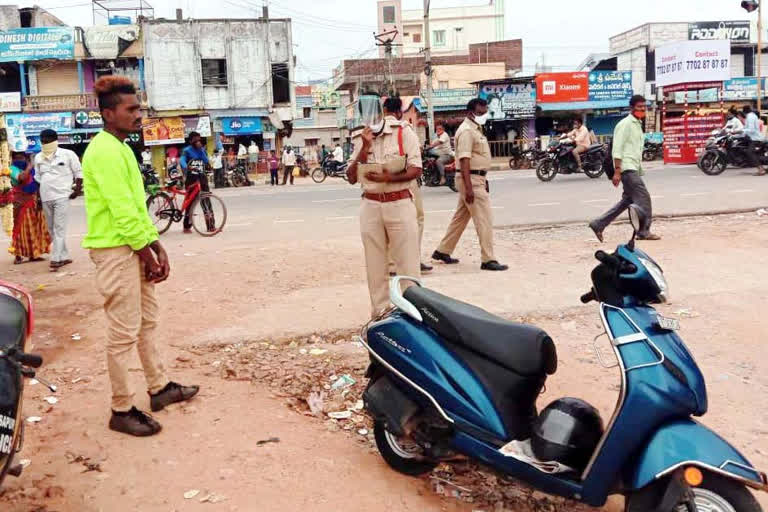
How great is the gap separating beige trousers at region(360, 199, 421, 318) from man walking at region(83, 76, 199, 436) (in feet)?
5.78

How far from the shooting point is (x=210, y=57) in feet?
118

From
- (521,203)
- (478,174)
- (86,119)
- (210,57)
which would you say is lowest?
(521,203)

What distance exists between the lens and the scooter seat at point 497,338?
2.96 meters

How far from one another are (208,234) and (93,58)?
28.3 meters

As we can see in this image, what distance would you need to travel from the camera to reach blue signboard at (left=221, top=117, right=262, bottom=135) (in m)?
35.8

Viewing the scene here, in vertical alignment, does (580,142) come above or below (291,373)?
above

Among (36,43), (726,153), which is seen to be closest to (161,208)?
A: (726,153)

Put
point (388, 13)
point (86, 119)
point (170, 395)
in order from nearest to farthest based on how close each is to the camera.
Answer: point (170, 395) < point (86, 119) < point (388, 13)

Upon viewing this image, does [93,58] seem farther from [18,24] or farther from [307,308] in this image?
[307,308]

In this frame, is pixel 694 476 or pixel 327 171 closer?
pixel 694 476

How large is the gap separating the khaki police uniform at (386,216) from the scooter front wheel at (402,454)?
177 centimetres

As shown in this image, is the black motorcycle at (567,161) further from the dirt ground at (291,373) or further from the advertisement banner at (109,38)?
the advertisement banner at (109,38)

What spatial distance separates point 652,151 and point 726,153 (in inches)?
455

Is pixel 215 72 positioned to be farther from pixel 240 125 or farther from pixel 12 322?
pixel 12 322
